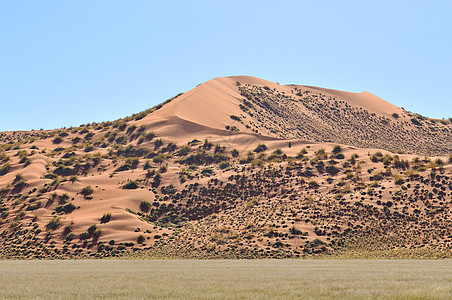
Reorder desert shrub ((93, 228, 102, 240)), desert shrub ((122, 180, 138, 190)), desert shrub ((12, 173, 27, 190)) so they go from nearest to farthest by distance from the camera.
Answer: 1. desert shrub ((93, 228, 102, 240))
2. desert shrub ((122, 180, 138, 190))
3. desert shrub ((12, 173, 27, 190))

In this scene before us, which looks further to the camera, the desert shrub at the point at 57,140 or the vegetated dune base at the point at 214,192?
the desert shrub at the point at 57,140

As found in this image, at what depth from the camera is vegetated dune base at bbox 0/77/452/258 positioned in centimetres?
6253

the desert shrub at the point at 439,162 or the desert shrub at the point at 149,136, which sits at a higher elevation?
the desert shrub at the point at 149,136

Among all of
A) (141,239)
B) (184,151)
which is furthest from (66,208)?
(184,151)

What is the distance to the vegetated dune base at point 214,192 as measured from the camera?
62.5 meters

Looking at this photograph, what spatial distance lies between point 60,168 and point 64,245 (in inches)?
1332

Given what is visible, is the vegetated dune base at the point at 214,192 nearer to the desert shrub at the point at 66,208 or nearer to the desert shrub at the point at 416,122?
the desert shrub at the point at 66,208

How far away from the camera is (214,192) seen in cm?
8275

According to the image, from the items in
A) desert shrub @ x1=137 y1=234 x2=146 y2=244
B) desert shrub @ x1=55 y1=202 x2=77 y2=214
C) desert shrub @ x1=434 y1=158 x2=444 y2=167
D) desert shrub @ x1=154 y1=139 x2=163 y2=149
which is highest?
desert shrub @ x1=154 y1=139 x2=163 y2=149

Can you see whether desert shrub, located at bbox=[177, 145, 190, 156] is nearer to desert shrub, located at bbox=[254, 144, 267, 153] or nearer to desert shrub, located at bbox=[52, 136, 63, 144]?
desert shrub, located at bbox=[254, 144, 267, 153]

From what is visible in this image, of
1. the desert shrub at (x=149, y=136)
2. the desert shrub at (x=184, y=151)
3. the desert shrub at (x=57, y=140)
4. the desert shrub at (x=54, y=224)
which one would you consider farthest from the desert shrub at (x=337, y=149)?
the desert shrub at (x=57, y=140)

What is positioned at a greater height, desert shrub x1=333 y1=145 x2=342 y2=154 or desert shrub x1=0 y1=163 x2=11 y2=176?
desert shrub x1=333 y1=145 x2=342 y2=154

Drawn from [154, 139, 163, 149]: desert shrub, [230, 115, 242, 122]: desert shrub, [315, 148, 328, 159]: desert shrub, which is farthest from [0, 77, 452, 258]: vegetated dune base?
[154, 139, 163, 149]: desert shrub

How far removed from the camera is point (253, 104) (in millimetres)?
143250
